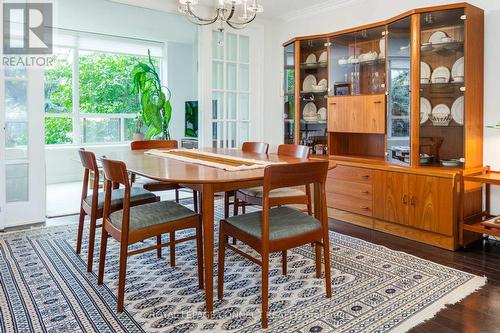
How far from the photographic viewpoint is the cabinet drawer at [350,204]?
3.66 metres

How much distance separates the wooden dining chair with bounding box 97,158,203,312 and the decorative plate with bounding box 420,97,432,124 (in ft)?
7.33

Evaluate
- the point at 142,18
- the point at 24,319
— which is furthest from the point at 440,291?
the point at 142,18

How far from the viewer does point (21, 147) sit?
12.2ft

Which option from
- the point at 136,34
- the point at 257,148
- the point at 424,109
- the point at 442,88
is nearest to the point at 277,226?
the point at 257,148

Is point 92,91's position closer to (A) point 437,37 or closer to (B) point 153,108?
(B) point 153,108

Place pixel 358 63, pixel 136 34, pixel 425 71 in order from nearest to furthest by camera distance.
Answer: pixel 425 71 < pixel 358 63 < pixel 136 34

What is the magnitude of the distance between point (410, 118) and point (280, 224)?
1.95 metres

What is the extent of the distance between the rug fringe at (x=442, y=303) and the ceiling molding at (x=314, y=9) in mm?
3130

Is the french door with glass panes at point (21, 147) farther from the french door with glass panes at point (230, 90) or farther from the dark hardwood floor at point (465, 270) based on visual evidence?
the dark hardwood floor at point (465, 270)

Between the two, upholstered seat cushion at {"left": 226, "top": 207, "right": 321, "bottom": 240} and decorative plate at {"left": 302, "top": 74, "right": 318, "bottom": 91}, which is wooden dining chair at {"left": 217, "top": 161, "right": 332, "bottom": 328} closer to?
upholstered seat cushion at {"left": 226, "top": 207, "right": 321, "bottom": 240}

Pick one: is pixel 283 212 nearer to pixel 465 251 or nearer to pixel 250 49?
pixel 465 251

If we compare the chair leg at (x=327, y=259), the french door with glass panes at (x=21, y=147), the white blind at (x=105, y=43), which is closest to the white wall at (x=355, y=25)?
the chair leg at (x=327, y=259)

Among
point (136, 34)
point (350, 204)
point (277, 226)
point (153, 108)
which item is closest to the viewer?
point (277, 226)

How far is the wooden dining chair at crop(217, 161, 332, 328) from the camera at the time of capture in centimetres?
190
